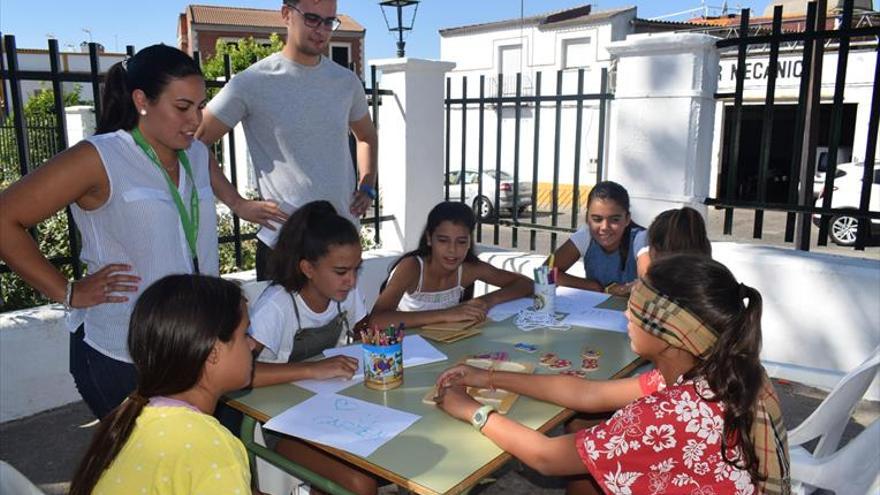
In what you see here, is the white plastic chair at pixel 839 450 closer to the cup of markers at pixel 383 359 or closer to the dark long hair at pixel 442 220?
the cup of markers at pixel 383 359

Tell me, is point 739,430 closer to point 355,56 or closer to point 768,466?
point 768,466

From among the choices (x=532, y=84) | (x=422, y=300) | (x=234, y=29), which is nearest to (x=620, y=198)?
(x=422, y=300)

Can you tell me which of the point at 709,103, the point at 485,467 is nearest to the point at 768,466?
the point at 485,467

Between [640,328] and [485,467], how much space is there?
19.9 inches

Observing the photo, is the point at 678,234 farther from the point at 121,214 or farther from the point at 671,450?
the point at 121,214

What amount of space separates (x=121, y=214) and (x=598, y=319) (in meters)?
1.91

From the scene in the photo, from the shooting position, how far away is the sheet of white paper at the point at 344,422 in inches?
64.9

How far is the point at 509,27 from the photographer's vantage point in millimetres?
26812

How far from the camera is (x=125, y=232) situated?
72.3 inches

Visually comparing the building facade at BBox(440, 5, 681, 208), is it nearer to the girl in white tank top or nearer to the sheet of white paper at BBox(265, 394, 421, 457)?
the girl in white tank top

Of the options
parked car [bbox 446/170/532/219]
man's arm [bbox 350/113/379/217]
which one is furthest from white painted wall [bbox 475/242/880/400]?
parked car [bbox 446/170/532/219]

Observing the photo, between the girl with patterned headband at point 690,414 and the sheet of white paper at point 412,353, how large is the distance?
2.23 ft

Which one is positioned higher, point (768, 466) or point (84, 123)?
point (84, 123)

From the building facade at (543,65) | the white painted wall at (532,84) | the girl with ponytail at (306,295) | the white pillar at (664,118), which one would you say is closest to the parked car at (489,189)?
the white painted wall at (532,84)
